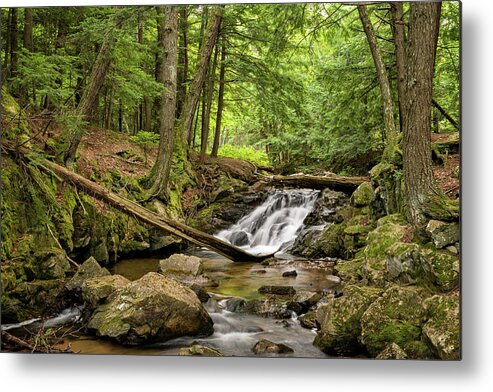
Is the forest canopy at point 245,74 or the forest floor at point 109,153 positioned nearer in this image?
the forest canopy at point 245,74

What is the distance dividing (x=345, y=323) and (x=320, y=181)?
9.27 ft

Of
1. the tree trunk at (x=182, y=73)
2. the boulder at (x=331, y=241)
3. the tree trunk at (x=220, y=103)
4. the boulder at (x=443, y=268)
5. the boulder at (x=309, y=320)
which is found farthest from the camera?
the tree trunk at (x=182, y=73)

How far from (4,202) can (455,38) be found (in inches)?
144

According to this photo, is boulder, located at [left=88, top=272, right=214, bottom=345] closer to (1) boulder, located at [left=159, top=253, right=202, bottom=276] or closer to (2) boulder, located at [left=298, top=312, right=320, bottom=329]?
(1) boulder, located at [left=159, top=253, right=202, bottom=276]

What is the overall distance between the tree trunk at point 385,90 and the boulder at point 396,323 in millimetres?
1793

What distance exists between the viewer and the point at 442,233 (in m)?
3.21

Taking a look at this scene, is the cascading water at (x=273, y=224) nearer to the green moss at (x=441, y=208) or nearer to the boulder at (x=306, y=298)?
the boulder at (x=306, y=298)

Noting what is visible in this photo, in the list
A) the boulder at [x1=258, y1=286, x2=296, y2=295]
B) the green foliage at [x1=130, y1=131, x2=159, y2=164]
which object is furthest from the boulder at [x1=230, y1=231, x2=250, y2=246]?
the green foliage at [x1=130, y1=131, x2=159, y2=164]

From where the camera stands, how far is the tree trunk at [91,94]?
4055mm

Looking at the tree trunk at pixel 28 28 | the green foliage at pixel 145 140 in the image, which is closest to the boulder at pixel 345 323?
the green foliage at pixel 145 140

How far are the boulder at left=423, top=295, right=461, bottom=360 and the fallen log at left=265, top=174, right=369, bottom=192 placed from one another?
7.24 feet

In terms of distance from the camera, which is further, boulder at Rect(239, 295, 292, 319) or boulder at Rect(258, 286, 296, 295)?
boulder at Rect(258, 286, 296, 295)

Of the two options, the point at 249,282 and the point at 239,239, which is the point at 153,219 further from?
the point at 249,282

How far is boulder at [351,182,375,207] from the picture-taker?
4.85 m
